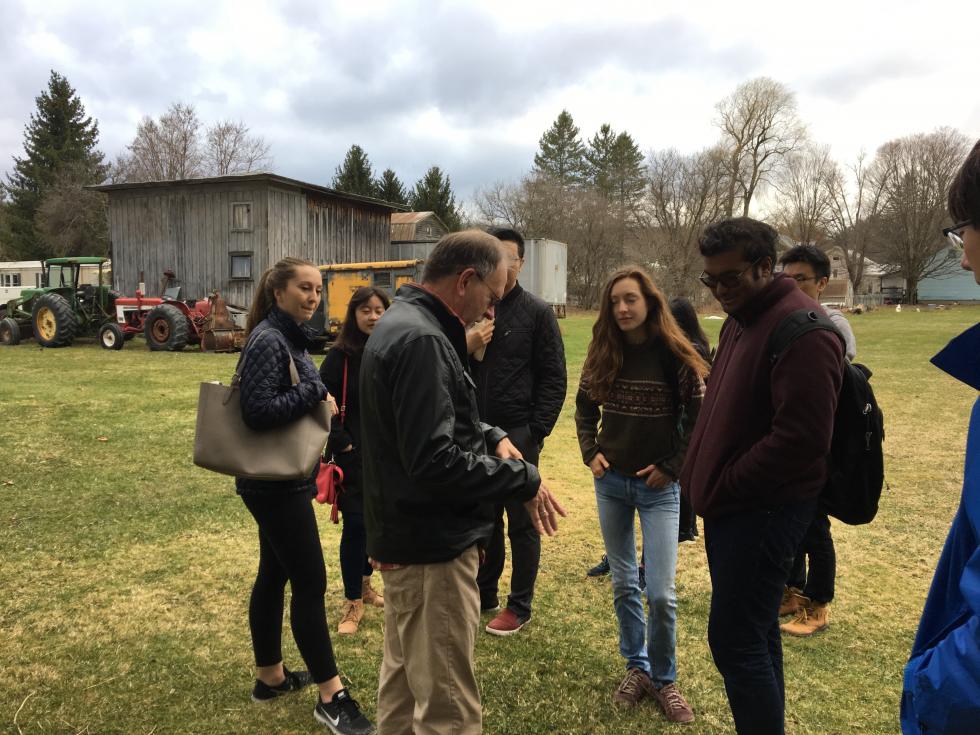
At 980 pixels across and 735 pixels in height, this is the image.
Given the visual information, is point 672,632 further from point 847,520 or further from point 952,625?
point 952,625

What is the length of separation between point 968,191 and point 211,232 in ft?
88.4

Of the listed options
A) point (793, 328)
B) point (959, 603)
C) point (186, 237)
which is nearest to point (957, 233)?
point (959, 603)

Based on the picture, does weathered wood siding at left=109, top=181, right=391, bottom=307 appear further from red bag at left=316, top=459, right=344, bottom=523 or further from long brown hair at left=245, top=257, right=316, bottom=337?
long brown hair at left=245, top=257, right=316, bottom=337

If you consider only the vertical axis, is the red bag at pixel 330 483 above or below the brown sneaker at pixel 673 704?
above

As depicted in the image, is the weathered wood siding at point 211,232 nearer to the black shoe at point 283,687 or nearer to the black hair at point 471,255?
the black shoe at point 283,687

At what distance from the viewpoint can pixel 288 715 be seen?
2.93 m

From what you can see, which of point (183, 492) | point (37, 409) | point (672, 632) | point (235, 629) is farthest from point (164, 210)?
point (672, 632)

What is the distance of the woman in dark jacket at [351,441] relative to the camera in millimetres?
3762

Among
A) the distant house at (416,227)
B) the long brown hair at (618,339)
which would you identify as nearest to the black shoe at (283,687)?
the long brown hair at (618,339)

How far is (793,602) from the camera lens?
12.9ft

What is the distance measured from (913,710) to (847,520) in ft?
4.56

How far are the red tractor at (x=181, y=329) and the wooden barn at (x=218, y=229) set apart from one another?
202 inches

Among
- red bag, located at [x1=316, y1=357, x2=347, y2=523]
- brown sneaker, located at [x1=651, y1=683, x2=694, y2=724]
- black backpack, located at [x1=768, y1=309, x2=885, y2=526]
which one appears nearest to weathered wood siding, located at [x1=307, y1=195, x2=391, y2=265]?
red bag, located at [x1=316, y1=357, x2=347, y2=523]

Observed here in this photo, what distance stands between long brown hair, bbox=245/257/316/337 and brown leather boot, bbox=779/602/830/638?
10.6ft
